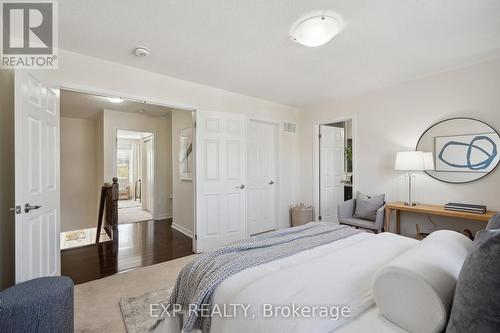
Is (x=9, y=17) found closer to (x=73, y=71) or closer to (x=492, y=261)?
(x=73, y=71)

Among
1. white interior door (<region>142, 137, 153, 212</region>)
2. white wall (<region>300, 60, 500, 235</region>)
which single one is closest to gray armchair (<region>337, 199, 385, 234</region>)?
white wall (<region>300, 60, 500, 235</region>)

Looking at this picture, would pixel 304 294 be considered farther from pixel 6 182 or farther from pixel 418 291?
pixel 6 182

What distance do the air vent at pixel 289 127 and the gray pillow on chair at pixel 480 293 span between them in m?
3.95

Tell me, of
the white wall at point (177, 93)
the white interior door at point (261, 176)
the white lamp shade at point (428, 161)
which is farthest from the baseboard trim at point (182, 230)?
the white lamp shade at point (428, 161)

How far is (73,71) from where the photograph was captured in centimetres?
247

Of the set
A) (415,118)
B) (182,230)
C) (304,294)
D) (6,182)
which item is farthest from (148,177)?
(304,294)

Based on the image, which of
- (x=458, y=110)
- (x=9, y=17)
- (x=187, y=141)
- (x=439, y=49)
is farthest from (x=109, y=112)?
(x=458, y=110)

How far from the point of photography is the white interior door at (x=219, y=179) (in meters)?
3.40

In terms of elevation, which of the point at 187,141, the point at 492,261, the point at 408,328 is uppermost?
the point at 187,141

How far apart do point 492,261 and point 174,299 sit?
154cm

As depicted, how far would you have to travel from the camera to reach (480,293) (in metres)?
0.67

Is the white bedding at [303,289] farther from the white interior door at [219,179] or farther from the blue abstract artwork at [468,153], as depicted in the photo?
the blue abstract artwork at [468,153]

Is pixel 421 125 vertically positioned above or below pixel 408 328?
above

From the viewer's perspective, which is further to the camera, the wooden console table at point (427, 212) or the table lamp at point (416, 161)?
the table lamp at point (416, 161)
